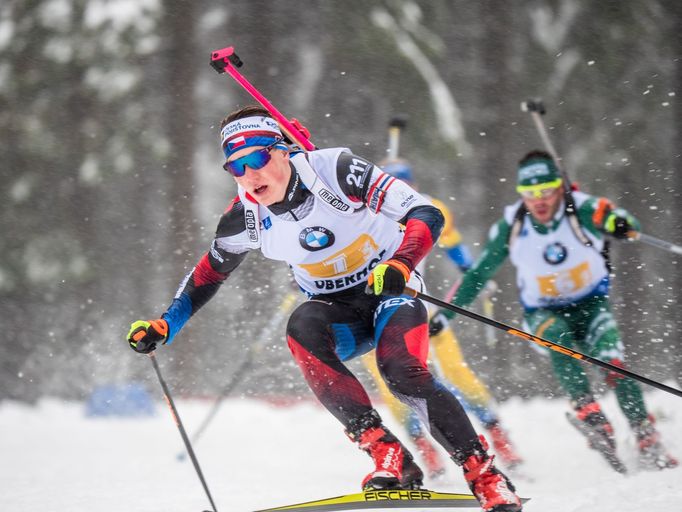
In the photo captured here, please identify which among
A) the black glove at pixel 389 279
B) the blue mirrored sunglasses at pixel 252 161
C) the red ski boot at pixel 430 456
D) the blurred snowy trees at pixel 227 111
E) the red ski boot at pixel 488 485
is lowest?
the red ski boot at pixel 488 485

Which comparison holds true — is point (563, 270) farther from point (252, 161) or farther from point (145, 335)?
point (145, 335)

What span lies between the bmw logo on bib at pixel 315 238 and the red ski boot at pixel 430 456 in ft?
6.20

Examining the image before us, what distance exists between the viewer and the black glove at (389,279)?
2.70 metres

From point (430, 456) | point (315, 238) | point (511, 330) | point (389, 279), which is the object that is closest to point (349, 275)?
point (315, 238)

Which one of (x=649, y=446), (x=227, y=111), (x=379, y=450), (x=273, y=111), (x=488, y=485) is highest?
(x=227, y=111)

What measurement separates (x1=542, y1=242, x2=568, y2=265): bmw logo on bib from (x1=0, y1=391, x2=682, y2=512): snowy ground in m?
1.08

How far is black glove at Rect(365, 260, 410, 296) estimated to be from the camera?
2.70 metres

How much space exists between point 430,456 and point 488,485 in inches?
75.9

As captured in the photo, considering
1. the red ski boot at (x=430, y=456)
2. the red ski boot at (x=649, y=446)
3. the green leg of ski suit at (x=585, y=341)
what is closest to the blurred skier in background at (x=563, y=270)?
the green leg of ski suit at (x=585, y=341)

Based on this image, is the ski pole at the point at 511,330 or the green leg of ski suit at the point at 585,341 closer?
the ski pole at the point at 511,330

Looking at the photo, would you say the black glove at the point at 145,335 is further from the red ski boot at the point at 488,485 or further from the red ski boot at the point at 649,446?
the red ski boot at the point at 649,446

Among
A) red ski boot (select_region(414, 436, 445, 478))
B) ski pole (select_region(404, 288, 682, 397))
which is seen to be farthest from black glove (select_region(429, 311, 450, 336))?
ski pole (select_region(404, 288, 682, 397))

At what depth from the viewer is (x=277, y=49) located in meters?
11.3

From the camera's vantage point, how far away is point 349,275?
10.7 ft
